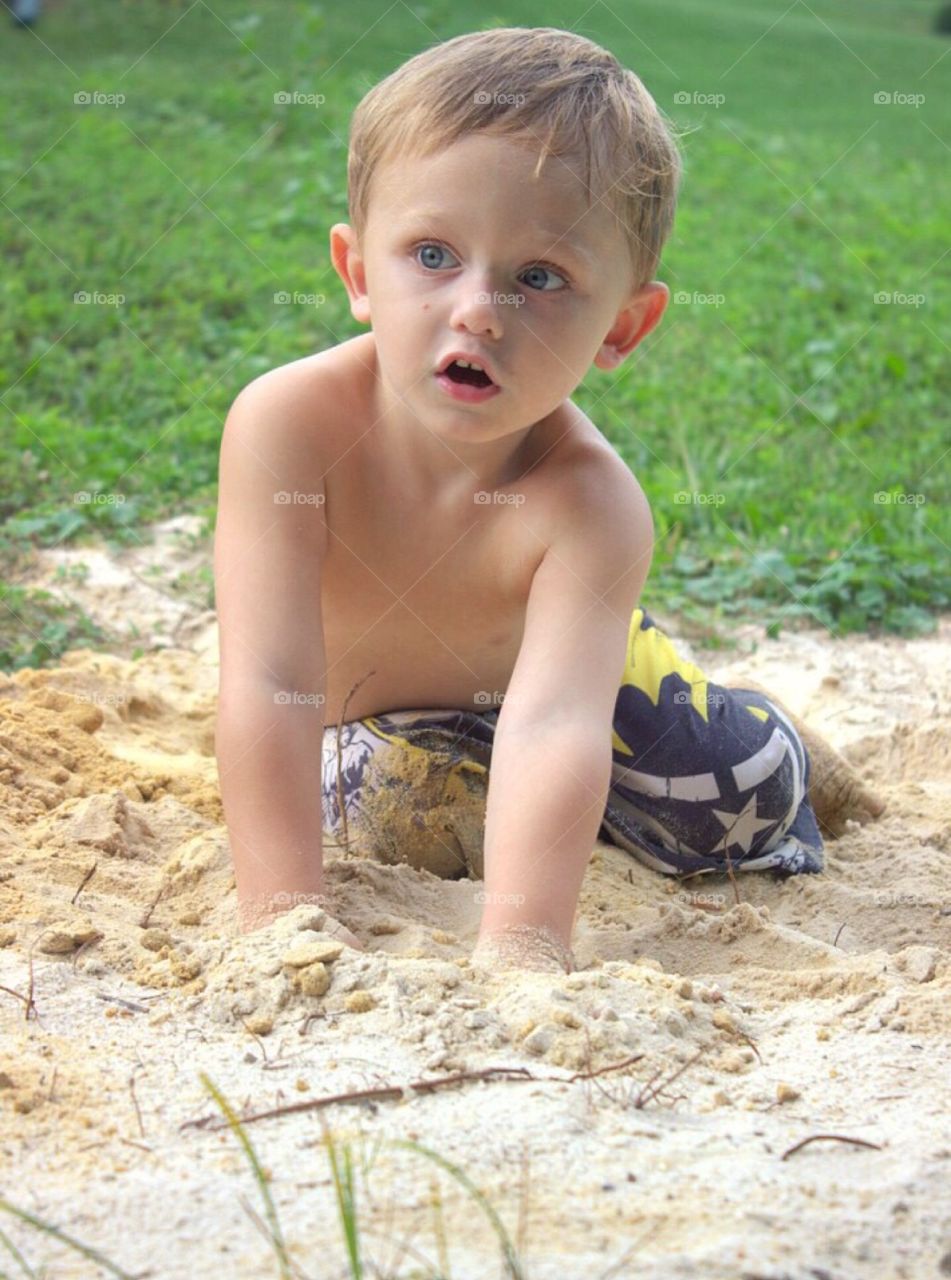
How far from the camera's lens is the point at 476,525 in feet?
9.54

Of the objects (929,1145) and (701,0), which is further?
(701,0)

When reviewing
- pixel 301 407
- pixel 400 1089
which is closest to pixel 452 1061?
pixel 400 1089

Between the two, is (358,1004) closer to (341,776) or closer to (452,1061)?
(452,1061)

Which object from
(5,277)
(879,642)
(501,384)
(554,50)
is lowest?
(879,642)

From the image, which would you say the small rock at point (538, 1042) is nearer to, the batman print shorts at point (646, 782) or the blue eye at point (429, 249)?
the batman print shorts at point (646, 782)

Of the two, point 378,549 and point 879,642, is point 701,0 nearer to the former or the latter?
point 879,642

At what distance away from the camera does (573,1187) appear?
172 centimetres

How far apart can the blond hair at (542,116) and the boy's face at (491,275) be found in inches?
1.4

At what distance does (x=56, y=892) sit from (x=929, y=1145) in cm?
139

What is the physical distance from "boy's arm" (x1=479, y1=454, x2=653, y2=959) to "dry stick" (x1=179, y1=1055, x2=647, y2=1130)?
43 centimetres

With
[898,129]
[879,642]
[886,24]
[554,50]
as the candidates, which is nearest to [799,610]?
[879,642]

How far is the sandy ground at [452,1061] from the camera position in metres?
1.63

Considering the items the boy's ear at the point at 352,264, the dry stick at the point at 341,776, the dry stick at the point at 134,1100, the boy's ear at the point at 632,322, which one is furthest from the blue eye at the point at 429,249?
the dry stick at the point at 134,1100

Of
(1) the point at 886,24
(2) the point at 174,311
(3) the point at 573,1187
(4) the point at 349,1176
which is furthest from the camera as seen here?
(1) the point at 886,24
